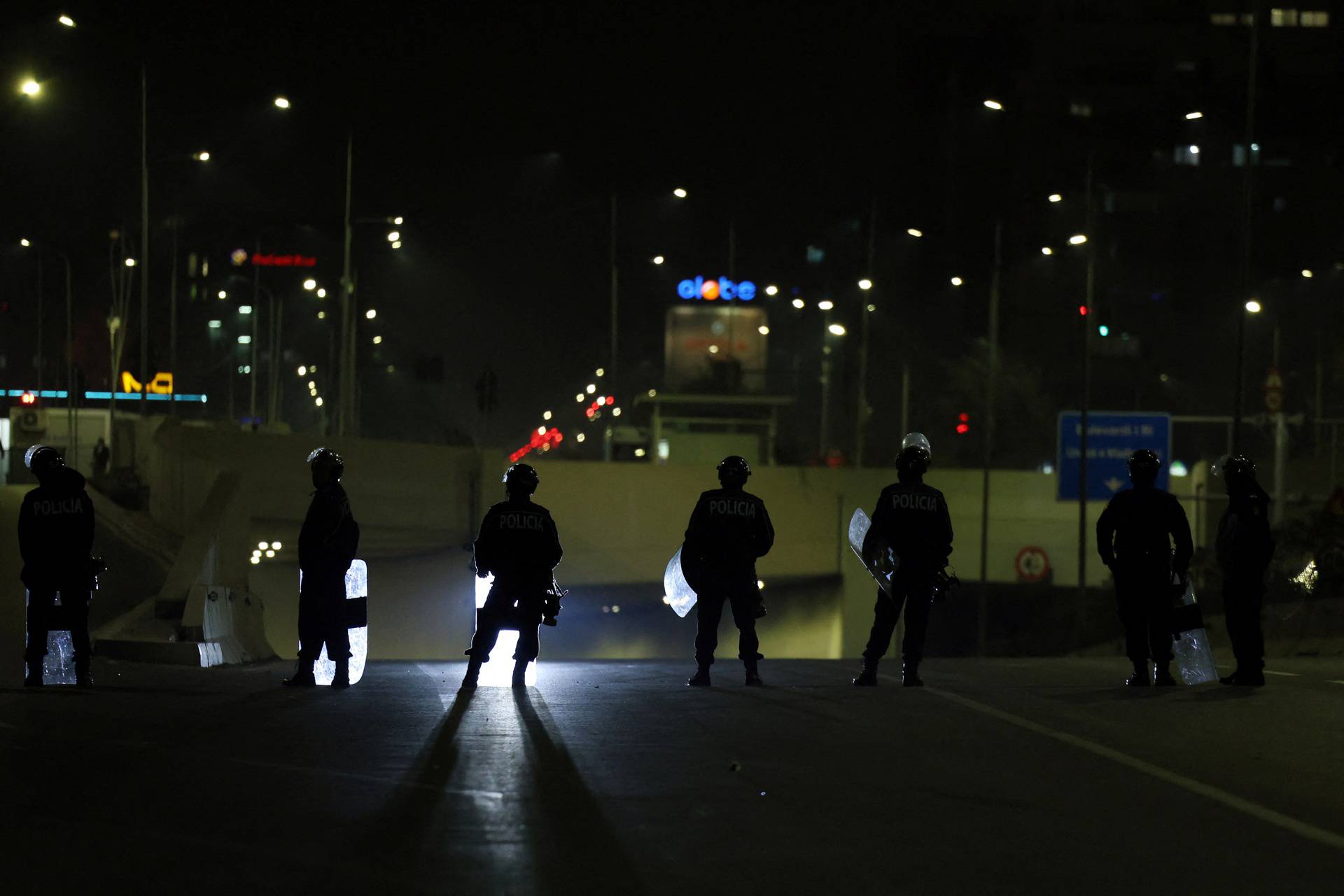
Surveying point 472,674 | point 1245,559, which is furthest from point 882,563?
point 472,674

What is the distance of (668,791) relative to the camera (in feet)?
24.0

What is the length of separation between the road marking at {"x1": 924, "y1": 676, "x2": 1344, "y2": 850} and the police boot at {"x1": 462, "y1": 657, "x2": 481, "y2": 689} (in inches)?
130

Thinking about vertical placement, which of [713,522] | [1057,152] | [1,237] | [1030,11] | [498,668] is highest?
[1030,11]

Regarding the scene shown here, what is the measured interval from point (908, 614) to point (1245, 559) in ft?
8.88

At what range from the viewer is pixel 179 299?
107m

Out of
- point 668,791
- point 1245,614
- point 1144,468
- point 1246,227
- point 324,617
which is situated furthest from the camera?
point 1246,227

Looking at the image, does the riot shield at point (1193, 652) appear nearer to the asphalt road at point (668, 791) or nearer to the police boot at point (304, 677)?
the asphalt road at point (668, 791)

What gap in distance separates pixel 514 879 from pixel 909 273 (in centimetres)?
8268

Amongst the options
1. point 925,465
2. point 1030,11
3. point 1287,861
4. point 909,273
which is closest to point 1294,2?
point 1030,11

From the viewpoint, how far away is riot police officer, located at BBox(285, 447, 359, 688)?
11.7 meters

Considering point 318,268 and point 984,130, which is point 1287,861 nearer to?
point 984,130

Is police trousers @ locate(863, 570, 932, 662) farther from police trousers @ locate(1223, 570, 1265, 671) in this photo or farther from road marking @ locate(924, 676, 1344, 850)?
→ police trousers @ locate(1223, 570, 1265, 671)

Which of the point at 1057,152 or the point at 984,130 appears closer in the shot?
the point at 1057,152

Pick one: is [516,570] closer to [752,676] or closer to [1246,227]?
[752,676]
